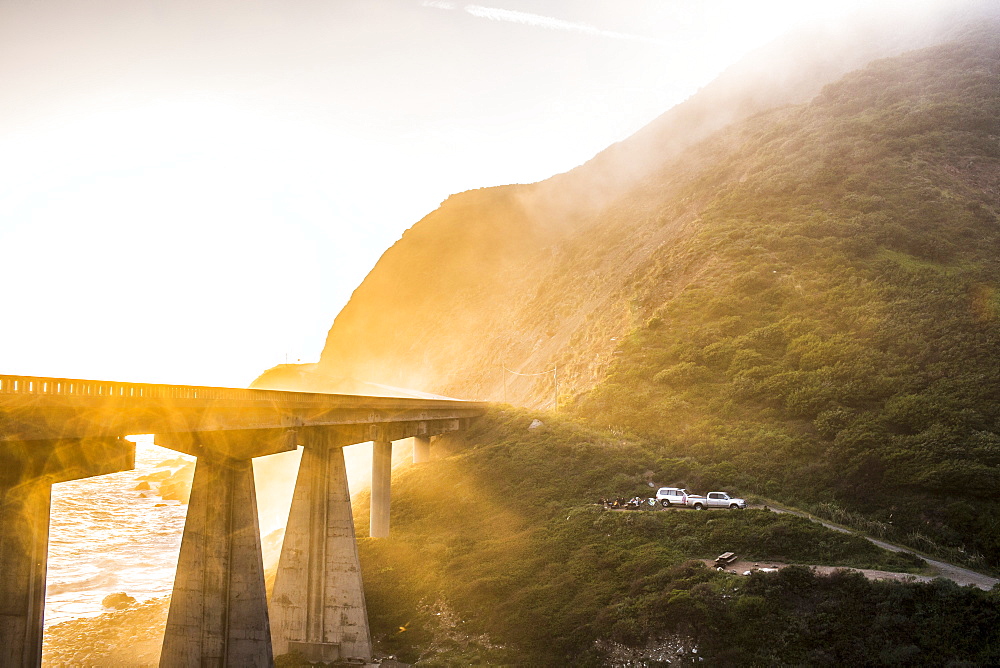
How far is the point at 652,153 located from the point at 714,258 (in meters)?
66.2

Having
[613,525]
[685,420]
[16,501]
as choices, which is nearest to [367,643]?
[613,525]

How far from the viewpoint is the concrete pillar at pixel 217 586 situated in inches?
1008

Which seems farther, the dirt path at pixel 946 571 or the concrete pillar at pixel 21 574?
the dirt path at pixel 946 571

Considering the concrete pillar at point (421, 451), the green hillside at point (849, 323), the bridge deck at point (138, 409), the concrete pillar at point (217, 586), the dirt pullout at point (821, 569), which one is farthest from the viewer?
the concrete pillar at point (421, 451)

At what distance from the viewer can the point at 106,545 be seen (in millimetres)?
60406

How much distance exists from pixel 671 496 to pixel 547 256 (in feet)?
266

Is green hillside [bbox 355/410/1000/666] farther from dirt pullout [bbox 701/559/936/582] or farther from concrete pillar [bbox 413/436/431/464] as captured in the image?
concrete pillar [bbox 413/436/431/464]

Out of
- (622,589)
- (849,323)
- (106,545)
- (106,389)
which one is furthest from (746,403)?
(106,545)

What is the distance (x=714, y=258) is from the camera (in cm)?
7606

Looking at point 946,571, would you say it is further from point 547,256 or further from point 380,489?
point 547,256

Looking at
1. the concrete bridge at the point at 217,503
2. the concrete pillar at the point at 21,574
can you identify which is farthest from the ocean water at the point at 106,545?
the concrete pillar at the point at 21,574

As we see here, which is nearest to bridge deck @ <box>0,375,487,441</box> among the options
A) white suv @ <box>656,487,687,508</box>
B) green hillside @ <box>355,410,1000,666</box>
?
green hillside @ <box>355,410,1000,666</box>

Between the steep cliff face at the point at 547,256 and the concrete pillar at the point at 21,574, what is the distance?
Result: 63010 millimetres

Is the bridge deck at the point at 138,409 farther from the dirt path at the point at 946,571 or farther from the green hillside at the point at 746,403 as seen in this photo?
the dirt path at the point at 946,571
